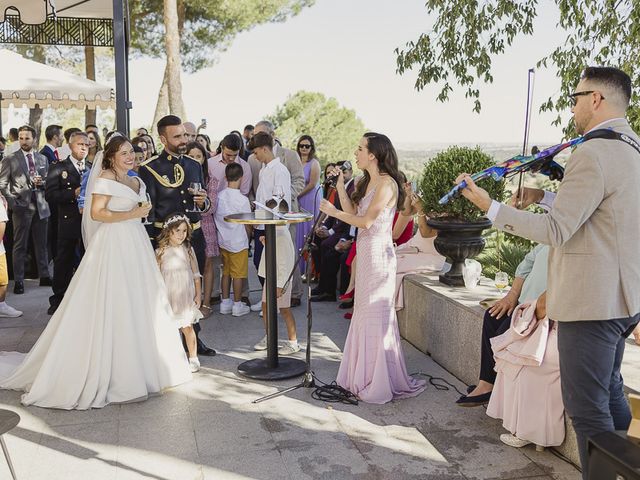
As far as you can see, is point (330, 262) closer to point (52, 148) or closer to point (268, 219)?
point (268, 219)

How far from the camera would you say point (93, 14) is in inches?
423

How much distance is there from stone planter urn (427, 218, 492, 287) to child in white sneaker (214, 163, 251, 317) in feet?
7.59

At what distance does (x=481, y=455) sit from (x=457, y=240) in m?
2.17

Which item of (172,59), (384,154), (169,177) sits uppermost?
(172,59)

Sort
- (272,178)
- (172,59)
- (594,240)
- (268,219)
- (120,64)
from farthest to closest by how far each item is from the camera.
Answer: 1. (172,59)
2. (120,64)
3. (272,178)
4. (268,219)
5. (594,240)

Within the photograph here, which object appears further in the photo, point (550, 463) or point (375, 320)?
point (375, 320)

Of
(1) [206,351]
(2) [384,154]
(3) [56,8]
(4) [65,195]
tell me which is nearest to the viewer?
(2) [384,154]

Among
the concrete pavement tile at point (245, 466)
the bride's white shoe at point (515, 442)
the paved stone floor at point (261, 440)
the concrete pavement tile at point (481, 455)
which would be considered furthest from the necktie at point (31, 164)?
the bride's white shoe at point (515, 442)

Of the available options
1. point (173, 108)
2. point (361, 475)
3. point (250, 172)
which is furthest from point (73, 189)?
point (173, 108)

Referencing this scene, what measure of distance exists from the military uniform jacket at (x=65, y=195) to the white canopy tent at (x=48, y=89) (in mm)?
2397

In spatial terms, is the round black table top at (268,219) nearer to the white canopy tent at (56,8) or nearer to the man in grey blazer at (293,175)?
the man in grey blazer at (293,175)

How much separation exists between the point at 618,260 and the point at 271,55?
50.8 metres

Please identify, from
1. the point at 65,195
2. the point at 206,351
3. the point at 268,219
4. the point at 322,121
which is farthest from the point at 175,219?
the point at 322,121

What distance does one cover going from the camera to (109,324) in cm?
499
